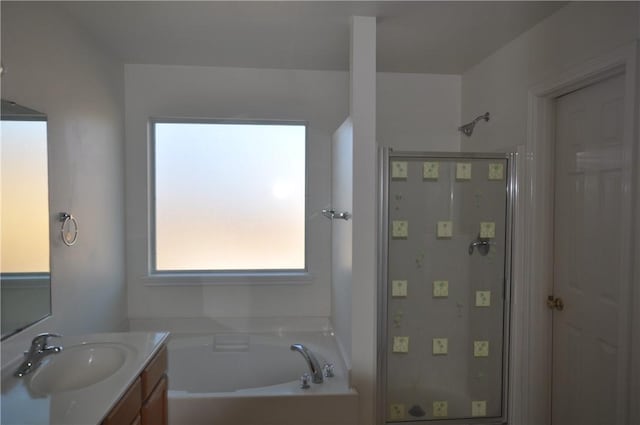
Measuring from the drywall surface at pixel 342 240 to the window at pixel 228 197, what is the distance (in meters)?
0.34

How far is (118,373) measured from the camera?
1.44 meters

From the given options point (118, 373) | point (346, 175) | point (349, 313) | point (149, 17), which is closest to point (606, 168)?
point (346, 175)

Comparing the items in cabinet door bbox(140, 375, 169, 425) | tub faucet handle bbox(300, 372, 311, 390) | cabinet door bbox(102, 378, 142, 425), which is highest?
cabinet door bbox(102, 378, 142, 425)

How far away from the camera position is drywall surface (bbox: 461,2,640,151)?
1770mm

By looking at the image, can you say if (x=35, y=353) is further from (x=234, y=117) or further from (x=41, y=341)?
(x=234, y=117)

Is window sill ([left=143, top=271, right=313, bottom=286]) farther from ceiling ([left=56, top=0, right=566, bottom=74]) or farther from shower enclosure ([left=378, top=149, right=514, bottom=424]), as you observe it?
ceiling ([left=56, top=0, right=566, bottom=74])

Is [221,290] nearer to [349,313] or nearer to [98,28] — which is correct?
[349,313]

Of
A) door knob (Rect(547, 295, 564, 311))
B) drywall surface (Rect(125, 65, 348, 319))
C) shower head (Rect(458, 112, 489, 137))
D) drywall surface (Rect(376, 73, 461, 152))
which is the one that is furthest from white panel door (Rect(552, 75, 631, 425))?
drywall surface (Rect(125, 65, 348, 319))

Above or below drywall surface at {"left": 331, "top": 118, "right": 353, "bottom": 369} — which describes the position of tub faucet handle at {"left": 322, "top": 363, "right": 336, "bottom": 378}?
below

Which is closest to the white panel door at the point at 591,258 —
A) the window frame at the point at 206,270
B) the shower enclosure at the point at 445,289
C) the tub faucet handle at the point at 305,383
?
the shower enclosure at the point at 445,289

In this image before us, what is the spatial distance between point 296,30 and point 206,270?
72.5 inches

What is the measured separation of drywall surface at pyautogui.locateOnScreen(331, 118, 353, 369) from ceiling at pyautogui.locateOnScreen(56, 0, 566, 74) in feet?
1.85

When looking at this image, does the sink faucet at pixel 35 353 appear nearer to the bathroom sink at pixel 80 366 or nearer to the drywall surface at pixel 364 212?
the bathroom sink at pixel 80 366

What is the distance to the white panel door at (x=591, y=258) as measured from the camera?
179 cm
